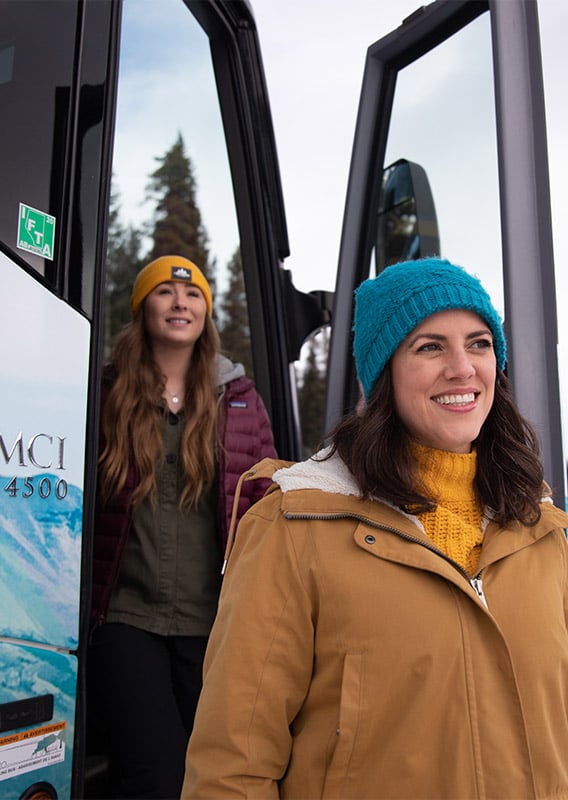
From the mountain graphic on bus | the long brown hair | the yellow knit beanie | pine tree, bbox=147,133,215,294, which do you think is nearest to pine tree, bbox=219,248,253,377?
pine tree, bbox=147,133,215,294

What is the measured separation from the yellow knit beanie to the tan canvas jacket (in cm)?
140

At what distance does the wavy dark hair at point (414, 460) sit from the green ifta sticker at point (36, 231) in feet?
2.41

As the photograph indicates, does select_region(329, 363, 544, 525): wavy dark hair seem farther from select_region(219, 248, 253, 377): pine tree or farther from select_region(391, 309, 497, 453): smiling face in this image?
select_region(219, 248, 253, 377): pine tree

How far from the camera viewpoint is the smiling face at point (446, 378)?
137cm

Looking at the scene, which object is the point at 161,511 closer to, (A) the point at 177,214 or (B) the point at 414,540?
(B) the point at 414,540

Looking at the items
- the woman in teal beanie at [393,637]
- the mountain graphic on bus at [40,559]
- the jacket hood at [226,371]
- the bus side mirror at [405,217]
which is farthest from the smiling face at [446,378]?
the bus side mirror at [405,217]

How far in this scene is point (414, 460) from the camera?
1414 millimetres

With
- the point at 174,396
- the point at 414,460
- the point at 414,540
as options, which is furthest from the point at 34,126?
the point at 414,540

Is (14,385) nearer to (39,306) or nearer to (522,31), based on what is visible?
(39,306)

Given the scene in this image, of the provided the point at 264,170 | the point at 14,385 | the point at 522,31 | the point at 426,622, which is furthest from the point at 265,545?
the point at 264,170

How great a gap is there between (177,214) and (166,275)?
13514 millimetres

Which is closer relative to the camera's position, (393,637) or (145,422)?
(393,637)

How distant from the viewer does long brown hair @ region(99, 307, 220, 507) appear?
2270mm

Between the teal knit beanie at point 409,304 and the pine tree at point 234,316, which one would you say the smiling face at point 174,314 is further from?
the pine tree at point 234,316
